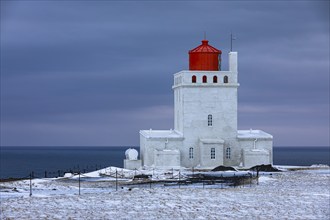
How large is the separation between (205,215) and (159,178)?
65.0ft

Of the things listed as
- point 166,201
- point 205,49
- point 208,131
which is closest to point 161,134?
point 208,131

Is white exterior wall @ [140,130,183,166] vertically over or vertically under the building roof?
under

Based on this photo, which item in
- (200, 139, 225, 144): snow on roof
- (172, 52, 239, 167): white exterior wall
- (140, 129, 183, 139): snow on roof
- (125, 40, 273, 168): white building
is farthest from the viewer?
(172, 52, 239, 167): white exterior wall

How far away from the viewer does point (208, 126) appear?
217 ft

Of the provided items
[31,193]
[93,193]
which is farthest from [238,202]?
[31,193]

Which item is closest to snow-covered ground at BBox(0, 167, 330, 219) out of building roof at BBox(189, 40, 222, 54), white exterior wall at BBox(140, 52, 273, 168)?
white exterior wall at BBox(140, 52, 273, 168)

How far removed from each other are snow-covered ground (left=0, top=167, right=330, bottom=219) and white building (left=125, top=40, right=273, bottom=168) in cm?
1123

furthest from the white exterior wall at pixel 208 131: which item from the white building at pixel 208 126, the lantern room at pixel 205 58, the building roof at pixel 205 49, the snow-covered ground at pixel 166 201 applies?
the snow-covered ground at pixel 166 201

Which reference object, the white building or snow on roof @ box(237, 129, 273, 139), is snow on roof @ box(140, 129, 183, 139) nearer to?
the white building

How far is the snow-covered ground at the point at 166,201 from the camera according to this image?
37562mm

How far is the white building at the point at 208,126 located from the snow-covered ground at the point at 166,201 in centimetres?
1123

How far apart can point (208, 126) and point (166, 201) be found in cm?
2480

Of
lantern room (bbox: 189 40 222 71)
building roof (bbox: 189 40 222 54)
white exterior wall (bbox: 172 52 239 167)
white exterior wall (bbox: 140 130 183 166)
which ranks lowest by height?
white exterior wall (bbox: 140 130 183 166)

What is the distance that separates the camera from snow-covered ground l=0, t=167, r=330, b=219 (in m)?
37.6
